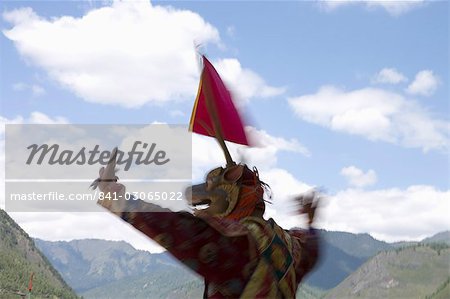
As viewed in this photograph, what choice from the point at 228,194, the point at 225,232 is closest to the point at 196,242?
the point at 225,232

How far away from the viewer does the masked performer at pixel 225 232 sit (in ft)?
11.5

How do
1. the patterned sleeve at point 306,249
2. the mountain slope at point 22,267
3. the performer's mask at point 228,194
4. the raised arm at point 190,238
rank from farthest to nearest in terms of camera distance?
the mountain slope at point 22,267 → the patterned sleeve at point 306,249 → the performer's mask at point 228,194 → the raised arm at point 190,238

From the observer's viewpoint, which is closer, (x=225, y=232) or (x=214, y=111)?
(x=225, y=232)

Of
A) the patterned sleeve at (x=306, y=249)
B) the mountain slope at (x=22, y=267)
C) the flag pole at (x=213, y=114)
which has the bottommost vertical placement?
the mountain slope at (x=22, y=267)

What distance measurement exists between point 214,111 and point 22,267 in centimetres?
15829

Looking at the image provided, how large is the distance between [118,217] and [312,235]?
7.34 feet

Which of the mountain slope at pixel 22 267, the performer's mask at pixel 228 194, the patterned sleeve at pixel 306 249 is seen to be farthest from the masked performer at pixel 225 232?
the mountain slope at pixel 22 267

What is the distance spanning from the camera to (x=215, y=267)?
384 centimetres

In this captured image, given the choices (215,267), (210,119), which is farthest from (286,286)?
(210,119)

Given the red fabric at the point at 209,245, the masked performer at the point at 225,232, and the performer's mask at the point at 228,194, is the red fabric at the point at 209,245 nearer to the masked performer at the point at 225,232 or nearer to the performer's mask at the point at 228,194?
the masked performer at the point at 225,232

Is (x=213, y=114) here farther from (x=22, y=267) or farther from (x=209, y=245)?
(x=22, y=267)

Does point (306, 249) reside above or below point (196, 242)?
below

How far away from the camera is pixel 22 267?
494 feet

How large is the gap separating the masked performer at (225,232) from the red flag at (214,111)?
0.01m
